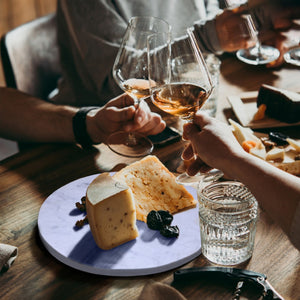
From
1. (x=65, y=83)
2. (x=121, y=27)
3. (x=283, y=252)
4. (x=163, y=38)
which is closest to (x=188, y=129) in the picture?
(x=163, y=38)

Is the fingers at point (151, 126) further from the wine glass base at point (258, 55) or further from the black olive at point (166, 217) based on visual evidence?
the wine glass base at point (258, 55)

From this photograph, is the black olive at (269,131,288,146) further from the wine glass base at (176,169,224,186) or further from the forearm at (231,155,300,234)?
the forearm at (231,155,300,234)

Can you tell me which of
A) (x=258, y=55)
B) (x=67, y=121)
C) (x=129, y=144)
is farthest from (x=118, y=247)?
(x=258, y=55)

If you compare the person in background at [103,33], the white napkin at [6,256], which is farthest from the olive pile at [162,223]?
the person in background at [103,33]

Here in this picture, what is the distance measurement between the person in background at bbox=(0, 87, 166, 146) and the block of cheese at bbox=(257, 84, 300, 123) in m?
0.35

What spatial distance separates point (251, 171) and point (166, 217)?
0.21 m

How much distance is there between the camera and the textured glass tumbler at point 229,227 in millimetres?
801

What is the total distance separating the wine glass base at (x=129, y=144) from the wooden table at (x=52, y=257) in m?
0.02

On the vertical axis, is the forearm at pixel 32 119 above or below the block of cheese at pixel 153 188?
below

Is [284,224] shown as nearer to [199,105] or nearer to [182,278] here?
[182,278]

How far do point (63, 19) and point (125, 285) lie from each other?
1335 mm

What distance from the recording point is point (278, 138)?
1237mm

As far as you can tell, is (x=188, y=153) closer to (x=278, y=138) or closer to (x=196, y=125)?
(x=196, y=125)

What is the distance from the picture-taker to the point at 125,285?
31.4 inches
